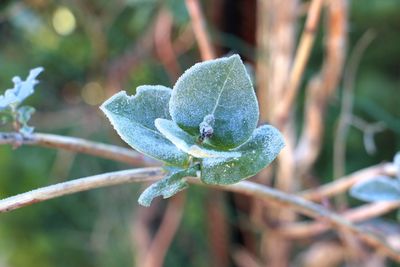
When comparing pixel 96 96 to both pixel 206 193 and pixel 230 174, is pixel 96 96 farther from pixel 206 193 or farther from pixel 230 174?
pixel 230 174

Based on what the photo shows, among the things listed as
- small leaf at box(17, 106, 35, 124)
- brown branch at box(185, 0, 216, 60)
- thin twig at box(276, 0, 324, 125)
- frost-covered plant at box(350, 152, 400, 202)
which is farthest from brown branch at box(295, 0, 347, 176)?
small leaf at box(17, 106, 35, 124)

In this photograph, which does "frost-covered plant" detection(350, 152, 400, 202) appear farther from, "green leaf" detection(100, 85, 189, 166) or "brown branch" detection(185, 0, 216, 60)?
"brown branch" detection(185, 0, 216, 60)

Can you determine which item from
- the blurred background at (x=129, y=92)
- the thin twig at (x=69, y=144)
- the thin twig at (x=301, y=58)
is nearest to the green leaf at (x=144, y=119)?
the thin twig at (x=69, y=144)

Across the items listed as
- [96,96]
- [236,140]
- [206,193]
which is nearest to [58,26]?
[96,96]

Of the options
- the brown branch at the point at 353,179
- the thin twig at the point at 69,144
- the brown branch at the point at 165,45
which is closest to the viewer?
the thin twig at the point at 69,144

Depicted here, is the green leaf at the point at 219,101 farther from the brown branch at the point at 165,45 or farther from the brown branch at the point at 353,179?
the brown branch at the point at 165,45

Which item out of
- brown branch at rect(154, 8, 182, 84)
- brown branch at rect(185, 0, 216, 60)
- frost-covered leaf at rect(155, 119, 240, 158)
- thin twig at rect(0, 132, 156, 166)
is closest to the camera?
frost-covered leaf at rect(155, 119, 240, 158)
